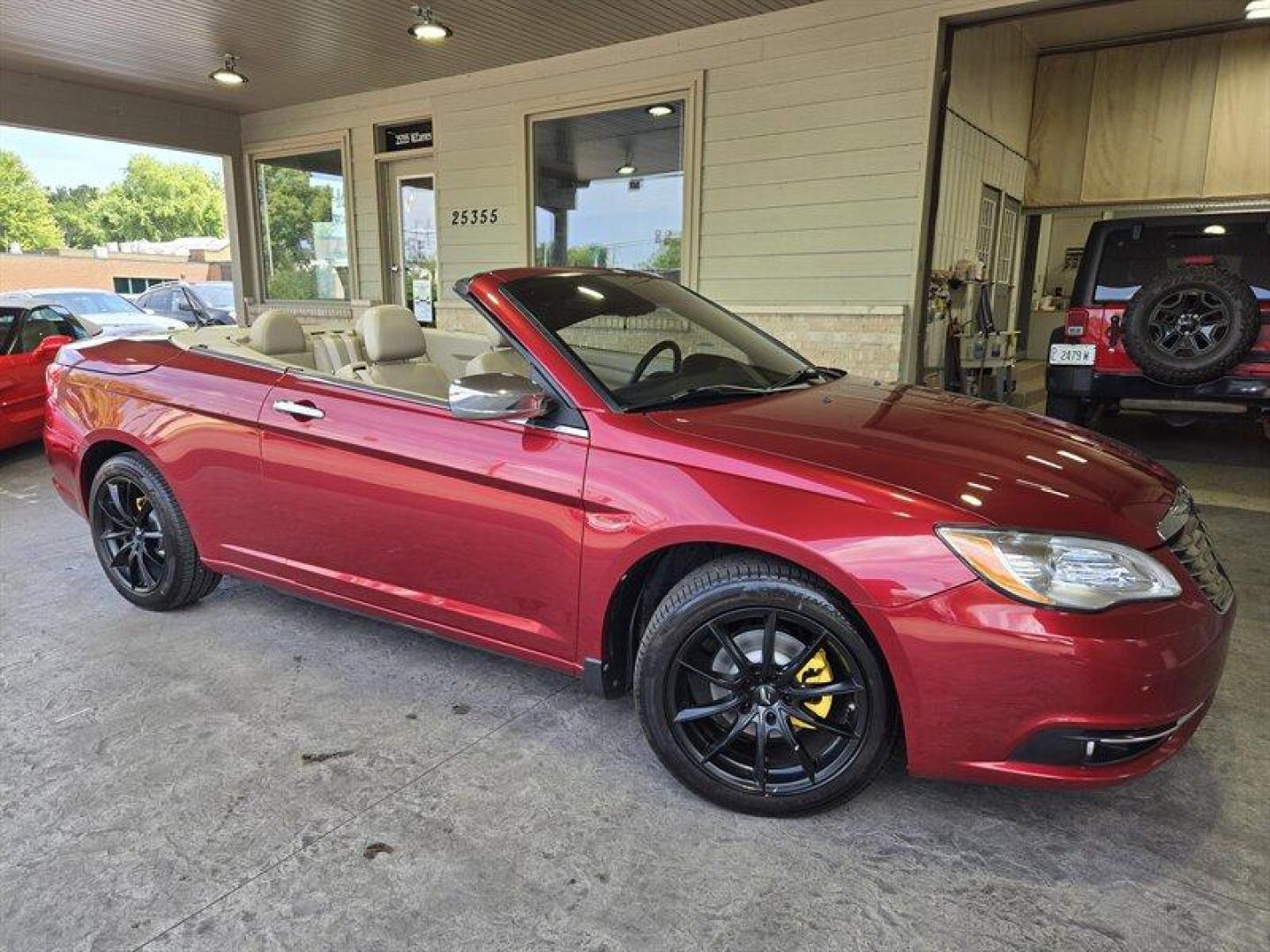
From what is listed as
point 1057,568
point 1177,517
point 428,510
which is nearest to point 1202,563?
point 1177,517

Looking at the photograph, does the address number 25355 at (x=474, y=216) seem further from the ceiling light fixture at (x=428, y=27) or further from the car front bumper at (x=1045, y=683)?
the car front bumper at (x=1045, y=683)

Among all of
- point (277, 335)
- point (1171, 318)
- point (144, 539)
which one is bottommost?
point (144, 539)

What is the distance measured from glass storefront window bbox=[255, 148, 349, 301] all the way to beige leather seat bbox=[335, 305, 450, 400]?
7877 mm

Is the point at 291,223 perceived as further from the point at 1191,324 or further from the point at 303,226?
the point at 1191,324

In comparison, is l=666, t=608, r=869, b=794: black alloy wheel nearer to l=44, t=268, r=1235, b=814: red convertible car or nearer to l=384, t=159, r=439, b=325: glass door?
l=44, t=268, r=1235, b=814: red convertible car

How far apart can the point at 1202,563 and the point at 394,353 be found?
277cm

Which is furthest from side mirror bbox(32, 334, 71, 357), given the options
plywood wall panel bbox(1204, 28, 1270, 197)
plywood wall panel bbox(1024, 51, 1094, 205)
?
plywood wall panel bbox(1204, 28, 1270, 197)

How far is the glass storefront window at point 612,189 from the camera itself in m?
7.61

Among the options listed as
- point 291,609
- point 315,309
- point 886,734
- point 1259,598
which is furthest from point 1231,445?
point 315,309

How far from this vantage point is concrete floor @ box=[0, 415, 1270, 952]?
1.81 meters

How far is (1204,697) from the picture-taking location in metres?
1.98

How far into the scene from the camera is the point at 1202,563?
2115 millimetres

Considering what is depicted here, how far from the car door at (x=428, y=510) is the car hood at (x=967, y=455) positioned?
16.5 inches

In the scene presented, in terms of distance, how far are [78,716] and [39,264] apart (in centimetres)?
4747
